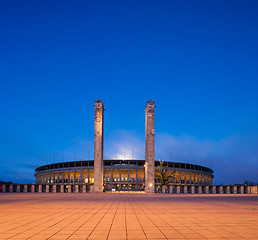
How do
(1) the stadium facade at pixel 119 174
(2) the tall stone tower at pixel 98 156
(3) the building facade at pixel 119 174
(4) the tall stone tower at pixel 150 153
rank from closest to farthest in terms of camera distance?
(4) the tall stone tower at pixel 150 153, (2) the tall stone tower at pixel 98 156, (1) the stadium facade at pixel 119 174, (3) the building facade at pixel 119 174

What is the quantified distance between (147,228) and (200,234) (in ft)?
6.45

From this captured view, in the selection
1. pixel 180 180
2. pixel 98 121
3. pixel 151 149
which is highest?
pixel 98 121

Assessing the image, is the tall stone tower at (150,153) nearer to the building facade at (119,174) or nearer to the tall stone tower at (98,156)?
the tall stone tower at (98,156)

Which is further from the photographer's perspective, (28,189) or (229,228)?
(28,189)

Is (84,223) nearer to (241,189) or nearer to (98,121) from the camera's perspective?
(98,121)

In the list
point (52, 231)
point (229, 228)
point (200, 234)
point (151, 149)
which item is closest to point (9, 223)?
point (52, 231)

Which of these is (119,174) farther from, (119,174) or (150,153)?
(150,153)

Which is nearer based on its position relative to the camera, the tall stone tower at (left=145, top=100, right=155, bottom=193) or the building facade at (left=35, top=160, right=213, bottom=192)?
the tall stone tower at (left=145, top=100, right=155, bottom=193)

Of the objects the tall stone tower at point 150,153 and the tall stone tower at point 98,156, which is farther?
the tall stone tower at point 98,156

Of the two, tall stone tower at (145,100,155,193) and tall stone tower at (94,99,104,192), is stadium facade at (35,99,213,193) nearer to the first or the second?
tall stone tower at (94,99,104,192)

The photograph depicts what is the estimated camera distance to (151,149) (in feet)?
176

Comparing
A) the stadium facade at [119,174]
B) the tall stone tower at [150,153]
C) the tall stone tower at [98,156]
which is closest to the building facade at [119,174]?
the stadium facade at [119,174]

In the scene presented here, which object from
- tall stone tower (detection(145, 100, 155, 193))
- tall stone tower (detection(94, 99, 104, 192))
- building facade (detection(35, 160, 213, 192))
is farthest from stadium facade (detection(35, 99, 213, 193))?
tall stone tower (detection(145, 100, 155, 193))

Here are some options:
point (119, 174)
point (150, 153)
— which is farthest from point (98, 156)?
point (119, 174)
